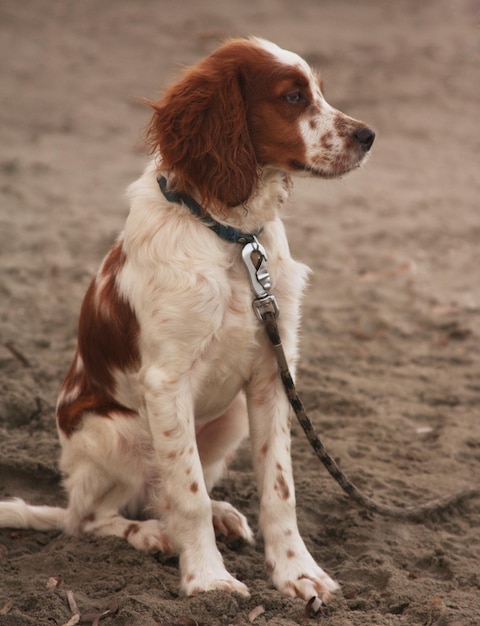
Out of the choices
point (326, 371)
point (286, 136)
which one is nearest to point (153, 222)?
point (286, 136)

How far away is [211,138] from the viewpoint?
3.29 metres

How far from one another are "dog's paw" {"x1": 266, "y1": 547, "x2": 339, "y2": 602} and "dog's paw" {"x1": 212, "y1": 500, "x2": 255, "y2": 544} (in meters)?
0.33

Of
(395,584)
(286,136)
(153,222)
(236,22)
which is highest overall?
(236,22)

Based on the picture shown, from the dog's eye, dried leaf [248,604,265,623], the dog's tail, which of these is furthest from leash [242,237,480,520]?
the dog's tail

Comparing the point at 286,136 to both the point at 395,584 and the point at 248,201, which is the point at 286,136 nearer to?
the point at 248,201

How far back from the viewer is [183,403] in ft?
10.8

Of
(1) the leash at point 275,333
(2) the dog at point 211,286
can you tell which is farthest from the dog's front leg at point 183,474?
(1) the leash at point 275,333

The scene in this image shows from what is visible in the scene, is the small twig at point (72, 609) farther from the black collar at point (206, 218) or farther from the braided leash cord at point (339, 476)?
the black collar at point (206, 218)

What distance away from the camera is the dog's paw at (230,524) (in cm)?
374

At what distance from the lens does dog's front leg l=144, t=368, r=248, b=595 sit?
3270 millimetres

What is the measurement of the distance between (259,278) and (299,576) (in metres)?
1.12

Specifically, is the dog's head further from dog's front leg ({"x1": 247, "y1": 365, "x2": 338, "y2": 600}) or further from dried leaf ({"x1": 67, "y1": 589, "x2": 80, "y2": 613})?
dried leaf ({"x1": 67, "y1": 589, "x2": 80, "y2": 613})

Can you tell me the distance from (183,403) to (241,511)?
98cm

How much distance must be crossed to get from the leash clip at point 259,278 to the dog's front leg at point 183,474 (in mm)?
394
